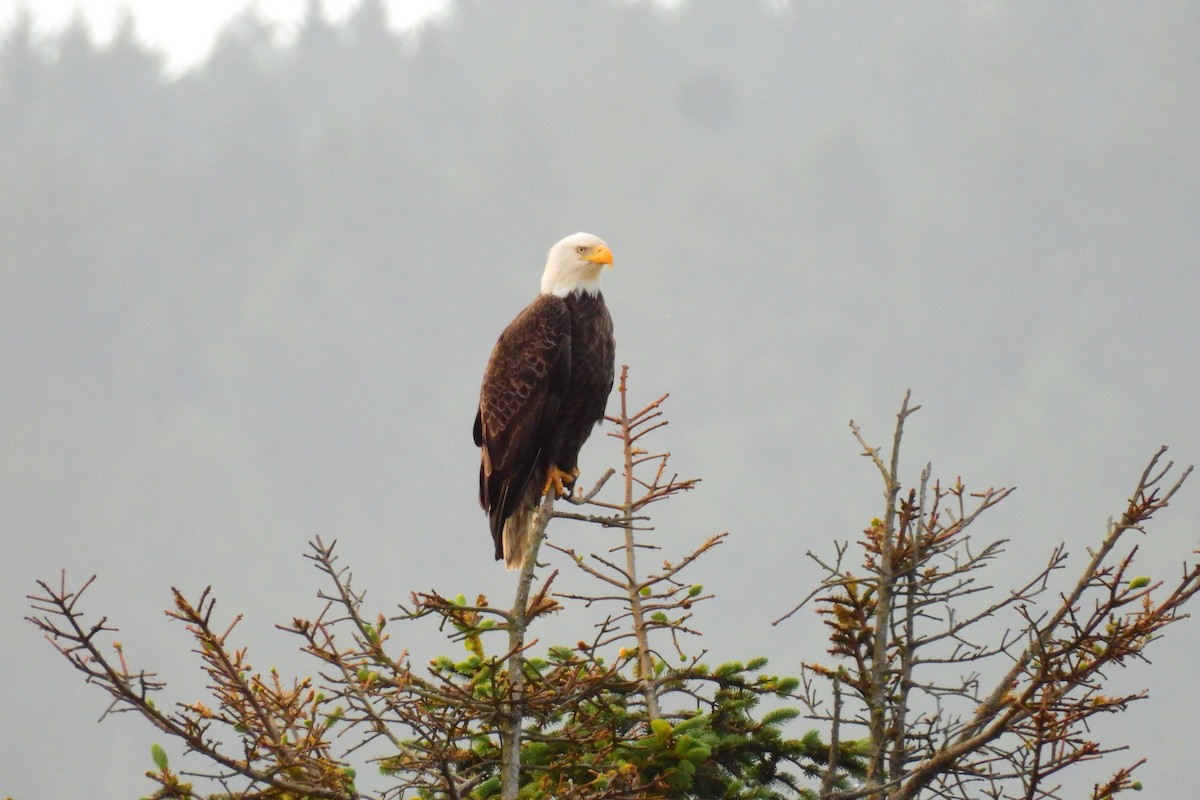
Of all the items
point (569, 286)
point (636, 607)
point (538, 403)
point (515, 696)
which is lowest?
point (515, 696)

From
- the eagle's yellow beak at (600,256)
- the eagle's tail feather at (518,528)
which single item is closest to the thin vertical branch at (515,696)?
the eagle's tail feather at (518,528)

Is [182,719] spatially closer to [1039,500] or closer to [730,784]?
[730,784]

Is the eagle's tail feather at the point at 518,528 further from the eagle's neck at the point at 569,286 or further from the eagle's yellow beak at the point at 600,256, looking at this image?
the eagle's yellow beak at the point at 600,256

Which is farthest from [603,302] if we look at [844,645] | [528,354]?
[844,645]

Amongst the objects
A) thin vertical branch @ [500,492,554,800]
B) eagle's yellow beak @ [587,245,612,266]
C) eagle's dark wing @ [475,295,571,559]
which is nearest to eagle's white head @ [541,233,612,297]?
eagle's yellow beak @ [587,245,612,266]

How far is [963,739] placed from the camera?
543 cm

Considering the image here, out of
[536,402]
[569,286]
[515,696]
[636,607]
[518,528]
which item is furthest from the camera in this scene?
[569,286]

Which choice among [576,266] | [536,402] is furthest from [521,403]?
[576,266]

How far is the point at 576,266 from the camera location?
845 centimetres

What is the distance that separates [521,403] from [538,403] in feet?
0.31

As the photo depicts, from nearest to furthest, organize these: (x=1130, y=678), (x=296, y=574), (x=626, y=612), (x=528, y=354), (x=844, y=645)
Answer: (x=844, y=645)
(x=626, y=612)
(x=528, y=354)
(x=1130, y=678)
(x=296, y=574)

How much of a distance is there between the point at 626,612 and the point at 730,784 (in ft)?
2.94

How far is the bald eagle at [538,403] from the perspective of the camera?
798 cm

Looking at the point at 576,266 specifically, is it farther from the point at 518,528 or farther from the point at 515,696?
the point at 515,696
